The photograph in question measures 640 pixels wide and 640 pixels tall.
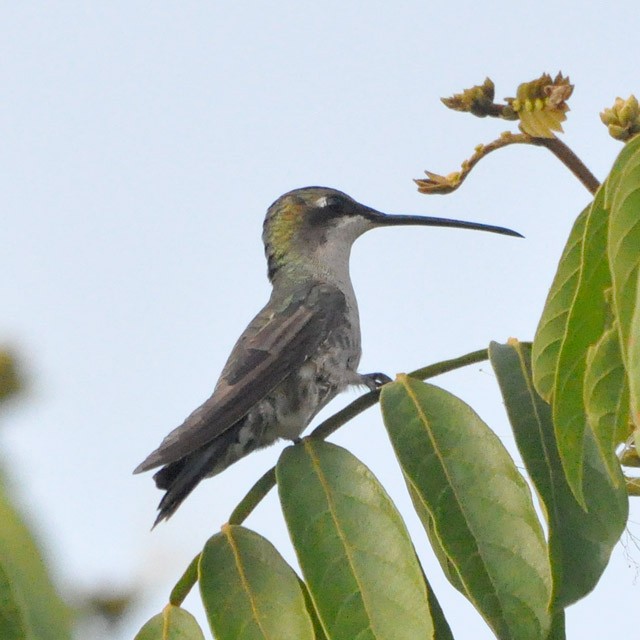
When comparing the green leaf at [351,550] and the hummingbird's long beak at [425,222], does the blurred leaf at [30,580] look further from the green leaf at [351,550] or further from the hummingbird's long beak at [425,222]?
the hummingbird's long beak at [425,222]

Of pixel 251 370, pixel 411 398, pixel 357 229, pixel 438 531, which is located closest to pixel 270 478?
pixel 411 398

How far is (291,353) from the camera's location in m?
4.38

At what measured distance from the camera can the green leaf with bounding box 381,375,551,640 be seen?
6.81 feet

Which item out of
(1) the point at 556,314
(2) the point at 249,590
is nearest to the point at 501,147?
(1) the point at 556,314

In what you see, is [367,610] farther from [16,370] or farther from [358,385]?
[358,385]

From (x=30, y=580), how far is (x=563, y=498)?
131 centimetres

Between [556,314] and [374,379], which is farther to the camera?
[374,379]

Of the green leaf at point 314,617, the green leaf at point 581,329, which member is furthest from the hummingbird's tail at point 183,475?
the green leaf at point 581,329

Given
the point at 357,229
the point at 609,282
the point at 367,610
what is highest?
the point at 357,229

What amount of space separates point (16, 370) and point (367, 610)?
836mm

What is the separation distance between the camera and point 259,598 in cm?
227

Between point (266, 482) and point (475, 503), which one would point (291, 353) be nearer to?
point (266, 482)

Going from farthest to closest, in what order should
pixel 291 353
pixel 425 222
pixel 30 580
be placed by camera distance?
pixel 425 222 < pixel 291 353 < pixel 30 580

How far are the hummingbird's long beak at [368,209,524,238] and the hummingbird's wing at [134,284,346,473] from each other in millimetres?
622
